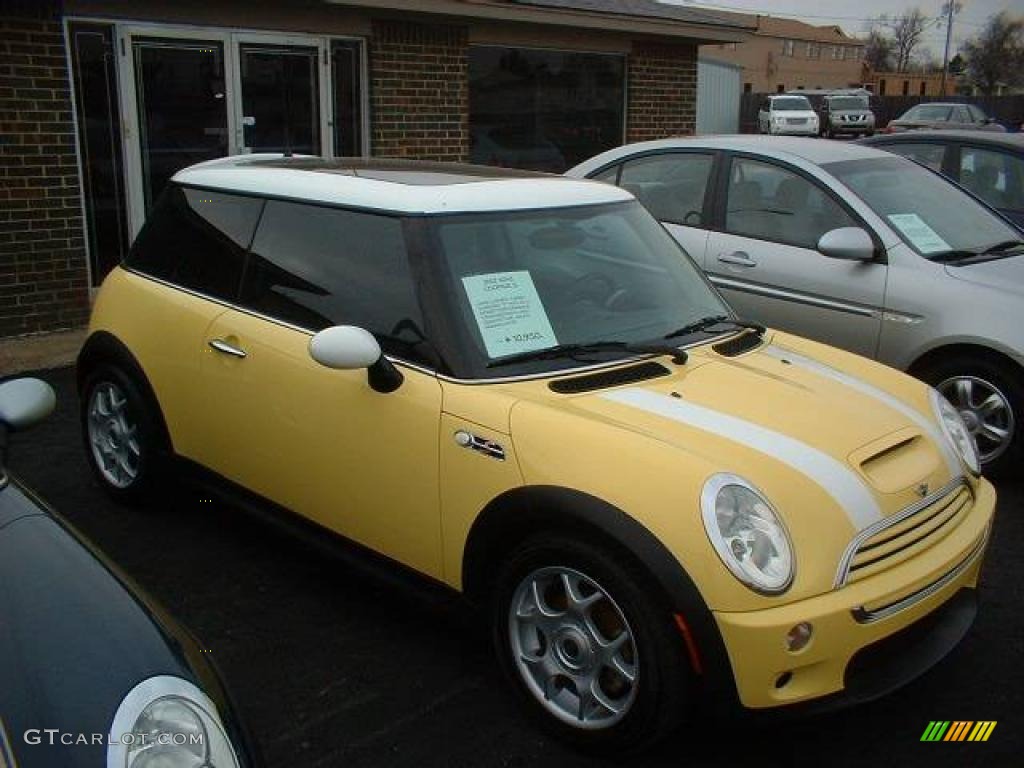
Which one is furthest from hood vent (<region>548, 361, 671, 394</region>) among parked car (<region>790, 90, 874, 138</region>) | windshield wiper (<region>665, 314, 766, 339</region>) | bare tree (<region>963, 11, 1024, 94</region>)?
bare tree (<region>963, 11, 1024, 94</region>)

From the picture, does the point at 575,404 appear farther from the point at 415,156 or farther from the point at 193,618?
Answer: the point at 415,156

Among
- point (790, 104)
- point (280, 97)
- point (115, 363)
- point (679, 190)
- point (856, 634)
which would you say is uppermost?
point (280, 97)

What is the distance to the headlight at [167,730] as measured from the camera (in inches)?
74.4

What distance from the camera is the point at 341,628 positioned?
372cm

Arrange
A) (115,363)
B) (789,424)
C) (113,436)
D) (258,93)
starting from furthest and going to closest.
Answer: (258,93) → (113,436) → (115,363) → (789,424)

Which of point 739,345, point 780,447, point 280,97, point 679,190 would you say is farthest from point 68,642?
point 280,97

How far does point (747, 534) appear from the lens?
2.69 m

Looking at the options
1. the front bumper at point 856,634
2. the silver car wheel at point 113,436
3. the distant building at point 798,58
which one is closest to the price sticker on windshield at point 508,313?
the front bumper at point 856,634

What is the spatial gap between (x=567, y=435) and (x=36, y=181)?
20.3 ft

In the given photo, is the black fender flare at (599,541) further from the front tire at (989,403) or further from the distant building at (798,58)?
the distant building at (798,58)

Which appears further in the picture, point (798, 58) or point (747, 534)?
point (798, 58)

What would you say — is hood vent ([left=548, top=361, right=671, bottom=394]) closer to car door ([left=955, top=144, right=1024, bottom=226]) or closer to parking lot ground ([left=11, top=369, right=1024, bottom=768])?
parking lot ground ([left=11, top=369, right=1024, bottom=768])

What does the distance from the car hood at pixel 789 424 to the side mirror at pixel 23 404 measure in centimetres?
134

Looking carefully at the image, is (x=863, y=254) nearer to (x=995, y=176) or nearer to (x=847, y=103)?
(x=995, y=176)
